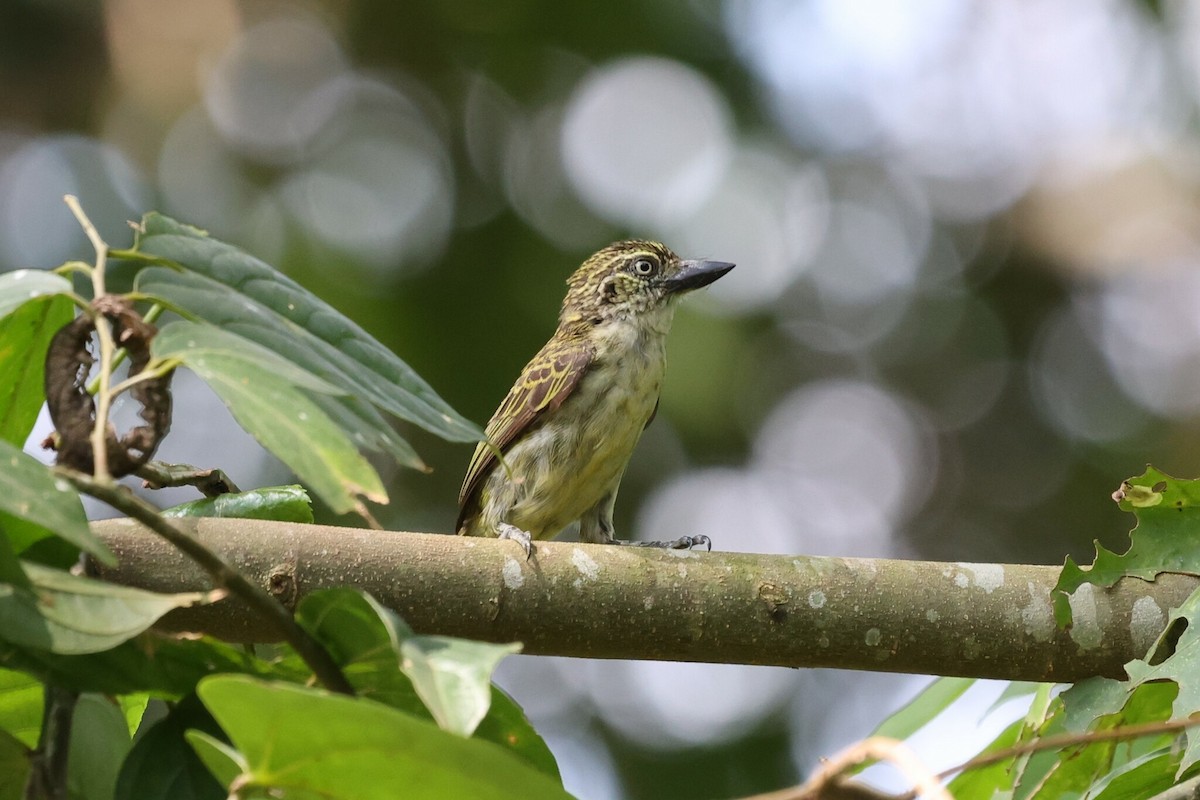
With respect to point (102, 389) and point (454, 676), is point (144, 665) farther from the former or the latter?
point (454, 676)

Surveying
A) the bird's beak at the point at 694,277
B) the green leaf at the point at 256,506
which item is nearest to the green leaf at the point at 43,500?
the green leaf at the point at 256,506

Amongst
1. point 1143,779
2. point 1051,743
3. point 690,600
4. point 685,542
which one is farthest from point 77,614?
point 685,542

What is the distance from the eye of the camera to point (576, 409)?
13.6 feet

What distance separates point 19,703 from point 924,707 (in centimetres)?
137

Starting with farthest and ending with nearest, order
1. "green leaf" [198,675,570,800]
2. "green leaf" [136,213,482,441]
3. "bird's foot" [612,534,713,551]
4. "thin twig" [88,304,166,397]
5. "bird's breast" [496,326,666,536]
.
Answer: "bird's breast" [496,326,666,536] → "bird's foot" [612,534,713,551] → "green leaf" [136,213,482,441] → "thin twig" [88,304,166,397] → "green leaf" [198,675,570,800]

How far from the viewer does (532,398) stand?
4.14 metres

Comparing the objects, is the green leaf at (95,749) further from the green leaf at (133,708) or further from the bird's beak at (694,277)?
the bird's beak at (694,277)

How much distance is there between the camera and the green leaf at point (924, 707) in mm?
2104

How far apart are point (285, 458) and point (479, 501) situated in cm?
322

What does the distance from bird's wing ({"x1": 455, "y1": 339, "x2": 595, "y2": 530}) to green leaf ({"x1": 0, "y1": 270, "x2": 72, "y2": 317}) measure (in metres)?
2.82

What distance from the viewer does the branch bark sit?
1778mm

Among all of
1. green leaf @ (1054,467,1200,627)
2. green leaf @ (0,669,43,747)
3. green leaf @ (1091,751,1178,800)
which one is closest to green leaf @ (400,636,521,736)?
green leaf @ (0,669,43,747)

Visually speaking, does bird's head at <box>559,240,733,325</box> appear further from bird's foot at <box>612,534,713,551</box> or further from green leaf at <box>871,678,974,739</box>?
green leaf at <box>871,678,974,739</box>

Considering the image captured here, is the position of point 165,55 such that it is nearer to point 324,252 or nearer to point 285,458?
point 324,252
